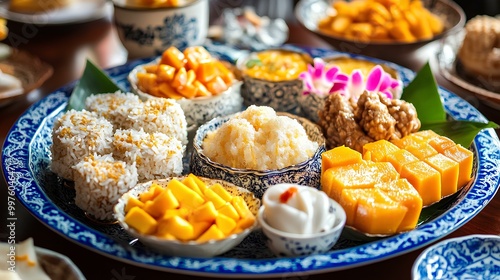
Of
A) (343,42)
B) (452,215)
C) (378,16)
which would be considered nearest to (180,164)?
(452,215)

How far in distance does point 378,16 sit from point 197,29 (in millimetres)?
1069

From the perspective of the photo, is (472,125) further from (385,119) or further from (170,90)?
(170,90)

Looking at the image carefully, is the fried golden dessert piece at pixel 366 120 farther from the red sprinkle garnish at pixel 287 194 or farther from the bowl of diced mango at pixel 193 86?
the red sprinkle garnish at pixel 287 194

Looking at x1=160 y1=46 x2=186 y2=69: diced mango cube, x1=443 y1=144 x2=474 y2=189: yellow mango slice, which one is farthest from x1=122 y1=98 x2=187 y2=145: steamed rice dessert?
x1=443 y1=144 x2=474 y2=189: yellow mango slice

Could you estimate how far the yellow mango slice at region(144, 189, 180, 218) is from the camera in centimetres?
185

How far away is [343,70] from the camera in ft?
9.89

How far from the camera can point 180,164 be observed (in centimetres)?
226

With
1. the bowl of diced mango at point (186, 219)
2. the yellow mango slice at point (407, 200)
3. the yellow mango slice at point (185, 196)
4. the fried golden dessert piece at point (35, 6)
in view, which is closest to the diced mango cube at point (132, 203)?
the bowl of diced mango at point (186, 219)

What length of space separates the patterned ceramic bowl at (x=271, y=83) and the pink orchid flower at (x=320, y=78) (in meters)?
0.08

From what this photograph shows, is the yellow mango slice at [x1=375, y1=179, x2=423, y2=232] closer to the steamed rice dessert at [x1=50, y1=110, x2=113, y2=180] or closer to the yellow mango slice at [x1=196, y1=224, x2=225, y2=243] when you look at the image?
the yellow mango slice at [x1=196, y1=224, x2=225, y2=243]

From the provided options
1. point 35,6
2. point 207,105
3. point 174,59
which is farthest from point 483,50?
point 35,6

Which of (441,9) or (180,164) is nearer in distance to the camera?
(180,164)

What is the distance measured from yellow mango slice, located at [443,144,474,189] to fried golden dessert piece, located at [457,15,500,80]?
1.05 meters

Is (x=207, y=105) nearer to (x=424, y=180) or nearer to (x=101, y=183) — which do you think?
(x=101, y=183)
